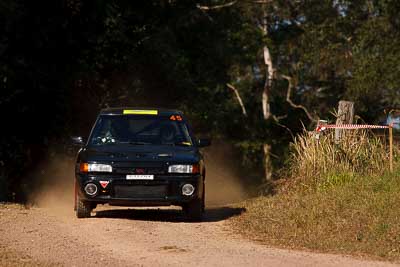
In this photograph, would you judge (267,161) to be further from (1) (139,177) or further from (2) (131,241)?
(2) (131,241)

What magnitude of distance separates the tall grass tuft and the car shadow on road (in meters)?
1.25

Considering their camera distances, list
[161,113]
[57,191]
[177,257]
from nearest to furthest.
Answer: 1. [177,257]
2. [161,113]
3. [57,191]

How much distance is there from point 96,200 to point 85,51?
13987 millimetres

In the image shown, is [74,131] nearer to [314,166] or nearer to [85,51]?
[85,51]

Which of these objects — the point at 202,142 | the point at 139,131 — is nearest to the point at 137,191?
the point at 139,131

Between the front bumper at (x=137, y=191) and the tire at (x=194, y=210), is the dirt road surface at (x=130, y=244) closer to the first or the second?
the tire at (x=194, y=210)

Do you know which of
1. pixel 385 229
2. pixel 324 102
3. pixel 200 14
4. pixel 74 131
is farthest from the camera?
pixel 324 102

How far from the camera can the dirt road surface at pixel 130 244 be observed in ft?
36.6

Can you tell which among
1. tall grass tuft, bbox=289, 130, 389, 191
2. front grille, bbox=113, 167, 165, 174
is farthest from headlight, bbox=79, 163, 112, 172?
tall grass tuft, bbox=289, 130, 389, 191

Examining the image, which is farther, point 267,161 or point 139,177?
point 267,161

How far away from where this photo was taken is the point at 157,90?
32375 mm

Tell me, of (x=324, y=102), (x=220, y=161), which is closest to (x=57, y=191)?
(x=220, y=161)

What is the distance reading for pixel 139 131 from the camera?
1598 centimetres

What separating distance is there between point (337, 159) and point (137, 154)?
389 cm
